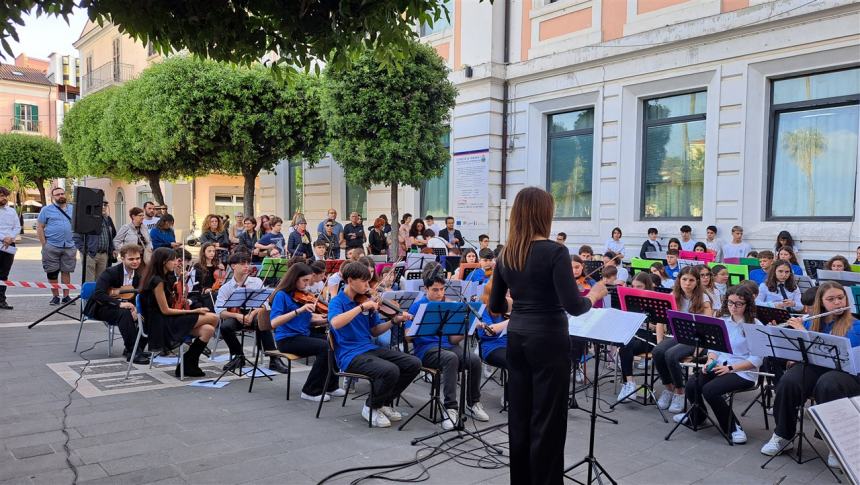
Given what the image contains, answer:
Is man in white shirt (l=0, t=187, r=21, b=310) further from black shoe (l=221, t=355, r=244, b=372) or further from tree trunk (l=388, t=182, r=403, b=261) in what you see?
tree trunk (l=388, t=182, r=403, b=261)

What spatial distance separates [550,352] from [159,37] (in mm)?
3476

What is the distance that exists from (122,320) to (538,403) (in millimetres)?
6209

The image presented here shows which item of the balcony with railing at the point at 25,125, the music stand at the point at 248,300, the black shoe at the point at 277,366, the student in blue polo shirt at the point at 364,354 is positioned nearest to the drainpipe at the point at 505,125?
the black shoe at the point at 277,366

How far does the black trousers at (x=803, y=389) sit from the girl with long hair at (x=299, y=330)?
13.6ft

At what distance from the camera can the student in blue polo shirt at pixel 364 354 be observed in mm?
5910

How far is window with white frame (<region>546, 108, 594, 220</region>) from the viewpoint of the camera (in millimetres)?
15562

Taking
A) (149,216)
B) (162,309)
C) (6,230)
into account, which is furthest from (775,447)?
(6,230)

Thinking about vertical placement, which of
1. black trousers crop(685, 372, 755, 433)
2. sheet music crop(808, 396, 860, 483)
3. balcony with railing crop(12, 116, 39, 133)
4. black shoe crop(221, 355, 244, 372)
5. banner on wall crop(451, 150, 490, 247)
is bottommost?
black shoe crop(221, 355, 244, 372)

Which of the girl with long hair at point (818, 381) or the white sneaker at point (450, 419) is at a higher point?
the girl with long hair at point (818, 381)

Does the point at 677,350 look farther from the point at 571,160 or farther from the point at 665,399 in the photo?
the point at 571,160

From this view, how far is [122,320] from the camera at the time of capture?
805 cm

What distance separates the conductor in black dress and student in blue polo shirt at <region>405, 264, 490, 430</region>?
229cm

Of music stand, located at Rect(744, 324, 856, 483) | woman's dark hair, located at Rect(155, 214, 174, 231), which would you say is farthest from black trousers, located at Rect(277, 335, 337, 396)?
woman's dark hair, located at Rect(155, 214, 174, 231)

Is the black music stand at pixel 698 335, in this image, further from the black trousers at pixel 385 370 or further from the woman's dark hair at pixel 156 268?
the woman's dark hair at pixel 156 268
